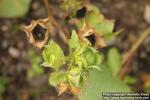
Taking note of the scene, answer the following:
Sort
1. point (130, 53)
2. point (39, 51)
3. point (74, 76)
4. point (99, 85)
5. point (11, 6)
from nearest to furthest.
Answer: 1. point (74, 76)
2. point (99, 85)
3. point (11, 6)
4. point (130, 53)
5. point (39, 51)

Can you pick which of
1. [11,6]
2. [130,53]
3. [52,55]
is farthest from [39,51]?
[52,55]

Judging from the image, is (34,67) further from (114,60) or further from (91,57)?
(91,57)

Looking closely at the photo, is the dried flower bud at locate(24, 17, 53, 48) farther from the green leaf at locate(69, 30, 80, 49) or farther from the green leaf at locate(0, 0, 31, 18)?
the green leaf at locate(0, 0, 31, 18)

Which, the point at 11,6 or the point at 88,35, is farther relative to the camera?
the point at 11,6

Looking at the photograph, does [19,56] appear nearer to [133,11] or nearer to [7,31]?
[7,31]

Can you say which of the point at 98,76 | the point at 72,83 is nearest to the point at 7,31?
the point at 98,76

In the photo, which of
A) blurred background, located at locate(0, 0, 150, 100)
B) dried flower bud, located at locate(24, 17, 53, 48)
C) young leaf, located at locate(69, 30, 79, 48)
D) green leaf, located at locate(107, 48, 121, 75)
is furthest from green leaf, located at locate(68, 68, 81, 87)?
blurred background, located at locate(0, 0, 150, 100)

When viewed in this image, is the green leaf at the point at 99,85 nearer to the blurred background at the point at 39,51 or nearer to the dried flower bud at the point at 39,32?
the dried flower bud at the point at 39,32
